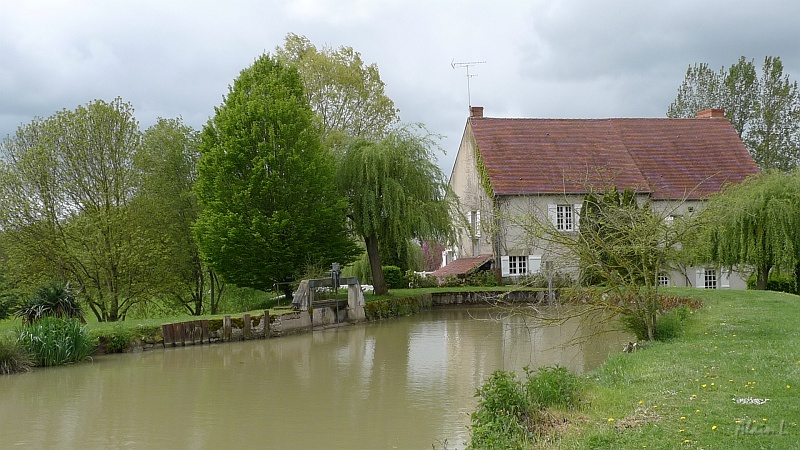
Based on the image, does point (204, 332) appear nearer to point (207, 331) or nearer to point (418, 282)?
point (207, 331)

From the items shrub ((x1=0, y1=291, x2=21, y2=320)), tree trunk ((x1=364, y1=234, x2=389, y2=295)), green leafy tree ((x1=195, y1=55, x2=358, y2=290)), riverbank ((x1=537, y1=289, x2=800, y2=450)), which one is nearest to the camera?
riverbank ((x1=537, y1=289, x2=800, y2=450))

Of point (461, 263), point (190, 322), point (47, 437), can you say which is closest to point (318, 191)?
point (190, 322)

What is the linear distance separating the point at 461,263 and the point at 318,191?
12.9 meters

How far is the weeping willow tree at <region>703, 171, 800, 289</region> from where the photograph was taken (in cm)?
2586

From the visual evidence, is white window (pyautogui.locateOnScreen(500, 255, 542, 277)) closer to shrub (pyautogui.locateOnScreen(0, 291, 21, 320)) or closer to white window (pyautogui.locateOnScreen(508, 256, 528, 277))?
white window (pyautogui.locateOnScreen(508, 256, 528, 277))

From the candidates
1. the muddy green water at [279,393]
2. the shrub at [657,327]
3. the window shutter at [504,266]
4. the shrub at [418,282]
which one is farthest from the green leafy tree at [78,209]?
the shrub at [657,327]

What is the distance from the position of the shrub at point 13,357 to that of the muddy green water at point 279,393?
12.5 inches

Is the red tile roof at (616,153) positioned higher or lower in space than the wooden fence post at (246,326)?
higher

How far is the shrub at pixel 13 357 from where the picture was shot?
1533 cm

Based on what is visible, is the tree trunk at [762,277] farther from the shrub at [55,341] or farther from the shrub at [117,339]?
the shrub at [55,341]

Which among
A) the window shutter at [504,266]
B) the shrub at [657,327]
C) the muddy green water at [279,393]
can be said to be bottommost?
the muddy green water at [279,393]

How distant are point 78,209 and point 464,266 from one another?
1713 centimetres

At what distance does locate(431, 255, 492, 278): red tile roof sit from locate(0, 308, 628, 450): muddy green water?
14960 millimetres

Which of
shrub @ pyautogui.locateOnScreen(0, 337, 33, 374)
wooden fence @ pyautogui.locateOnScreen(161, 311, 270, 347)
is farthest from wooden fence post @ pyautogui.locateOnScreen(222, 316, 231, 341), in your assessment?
shrub @ pyautogui.locateOnScreen(0, 337, 33, 374)
